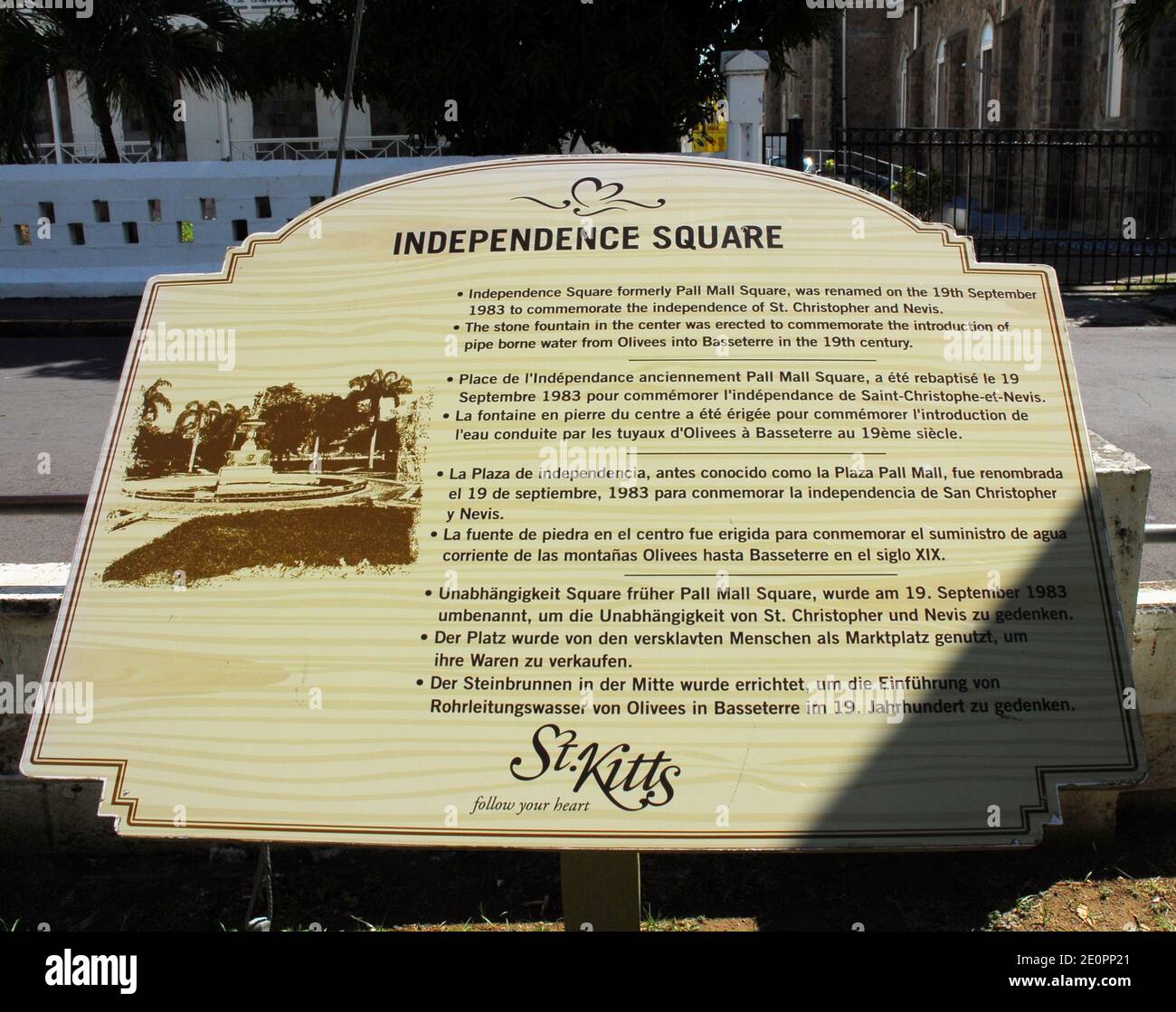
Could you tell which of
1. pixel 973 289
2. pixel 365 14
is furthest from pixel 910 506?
pixel 365 14

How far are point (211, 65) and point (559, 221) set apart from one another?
12983 mm

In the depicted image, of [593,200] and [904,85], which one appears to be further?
[904,85]

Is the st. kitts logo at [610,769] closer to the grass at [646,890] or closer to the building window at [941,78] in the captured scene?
the grass at [646,890]

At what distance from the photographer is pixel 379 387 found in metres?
2.05

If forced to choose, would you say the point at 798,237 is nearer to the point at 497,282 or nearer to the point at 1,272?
the point at 497,282

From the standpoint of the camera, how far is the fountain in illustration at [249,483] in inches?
78.0

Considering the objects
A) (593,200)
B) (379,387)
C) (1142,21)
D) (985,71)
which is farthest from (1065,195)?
(379,387)

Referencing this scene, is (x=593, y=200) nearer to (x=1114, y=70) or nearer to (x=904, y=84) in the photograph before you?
(x=1114, y=70)

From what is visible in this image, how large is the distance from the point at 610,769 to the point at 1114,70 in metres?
20.4

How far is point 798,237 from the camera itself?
2.18m

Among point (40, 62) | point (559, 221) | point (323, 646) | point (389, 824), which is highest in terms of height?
point (40, 62)

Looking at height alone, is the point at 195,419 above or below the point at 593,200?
below

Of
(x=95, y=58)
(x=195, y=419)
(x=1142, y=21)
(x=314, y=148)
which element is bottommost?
(x=195, y=419)

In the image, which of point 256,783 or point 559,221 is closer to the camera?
point 256,783
